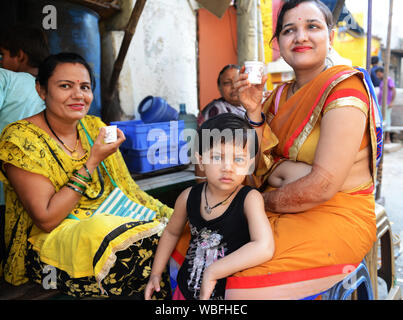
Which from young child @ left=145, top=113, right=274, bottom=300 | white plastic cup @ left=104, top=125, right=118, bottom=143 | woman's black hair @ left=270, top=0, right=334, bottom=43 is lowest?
young child @ left=145, top=113, right=274, bottom=300

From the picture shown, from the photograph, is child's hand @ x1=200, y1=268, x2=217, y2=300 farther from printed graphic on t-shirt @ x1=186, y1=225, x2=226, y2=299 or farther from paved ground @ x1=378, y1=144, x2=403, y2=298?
paved ground @ x1=378, y1=144, x2=403, y2=298

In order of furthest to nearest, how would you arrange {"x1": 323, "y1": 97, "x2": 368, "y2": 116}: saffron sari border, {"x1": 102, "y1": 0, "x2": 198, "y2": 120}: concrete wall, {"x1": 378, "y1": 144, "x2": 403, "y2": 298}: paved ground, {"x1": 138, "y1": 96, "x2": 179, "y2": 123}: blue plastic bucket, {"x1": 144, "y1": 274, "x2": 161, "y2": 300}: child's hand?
1. {"x1": 102, "y1": 0, "x2": 198, "y2": 120}: concrete wall
2. {"x1": 138, "y1": 96, "x2": 179, "y2": 123}: blue plastic bucket
3. {"x1": 378, "y1": 144, "x2": 403, "y2": 298}: paved ground
4. {"x1": 144, "y1": 274, "x2": 161, "y2": 300}: child's hand
5. {"x1": 323, "y1": 97, "x2": 368, "y2": 116}: saffron sari border

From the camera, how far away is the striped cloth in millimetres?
2117

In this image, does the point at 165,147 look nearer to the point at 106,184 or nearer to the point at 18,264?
the point at 106,184

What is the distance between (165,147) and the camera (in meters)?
4.01

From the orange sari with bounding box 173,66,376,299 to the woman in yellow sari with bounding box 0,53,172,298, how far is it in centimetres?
29

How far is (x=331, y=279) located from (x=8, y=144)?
1.76 m

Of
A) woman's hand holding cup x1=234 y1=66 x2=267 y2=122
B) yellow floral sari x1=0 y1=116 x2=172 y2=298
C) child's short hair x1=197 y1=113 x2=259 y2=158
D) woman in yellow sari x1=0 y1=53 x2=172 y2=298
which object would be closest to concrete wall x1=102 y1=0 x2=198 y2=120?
woman in yellow sari x1=0 y1=53 x2=172 y2=298

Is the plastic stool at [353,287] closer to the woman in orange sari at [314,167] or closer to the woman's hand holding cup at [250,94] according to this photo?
the woman in orange sari at [314,167]

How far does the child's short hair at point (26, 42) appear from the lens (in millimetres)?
2678

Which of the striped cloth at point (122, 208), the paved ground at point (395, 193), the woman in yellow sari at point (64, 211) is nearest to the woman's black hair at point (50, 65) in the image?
the woman in yellow sari at point (64, 211)

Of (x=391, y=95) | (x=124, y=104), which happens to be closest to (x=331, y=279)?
(x=124, y=104)

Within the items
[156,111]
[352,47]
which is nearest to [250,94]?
[156,111]

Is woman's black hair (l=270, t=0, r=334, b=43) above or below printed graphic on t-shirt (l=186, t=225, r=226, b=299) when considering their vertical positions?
above
